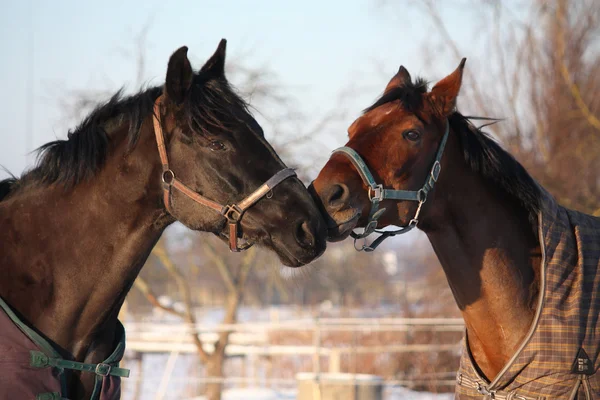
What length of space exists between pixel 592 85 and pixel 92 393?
10691 mm

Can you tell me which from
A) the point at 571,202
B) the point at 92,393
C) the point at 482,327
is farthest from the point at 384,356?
the point at 92,393

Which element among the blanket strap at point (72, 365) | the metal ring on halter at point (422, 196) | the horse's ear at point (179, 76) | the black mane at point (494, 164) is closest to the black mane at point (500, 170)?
the black mane at point (494, 164)

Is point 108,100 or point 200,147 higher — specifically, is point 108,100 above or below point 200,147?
above

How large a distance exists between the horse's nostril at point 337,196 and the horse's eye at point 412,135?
1.46 ft

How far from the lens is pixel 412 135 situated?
11.5 feet

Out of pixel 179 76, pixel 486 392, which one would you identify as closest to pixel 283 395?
pixel 486 392

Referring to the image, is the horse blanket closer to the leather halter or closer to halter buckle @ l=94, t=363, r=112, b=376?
halter buckle @ l=94, t=363, r=112, b=376

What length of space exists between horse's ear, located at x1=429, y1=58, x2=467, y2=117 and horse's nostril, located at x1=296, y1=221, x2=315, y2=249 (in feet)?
3.62

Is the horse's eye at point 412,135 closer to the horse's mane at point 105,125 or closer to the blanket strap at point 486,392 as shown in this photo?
the horse's mane at point 105,125

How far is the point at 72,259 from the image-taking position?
292 cm

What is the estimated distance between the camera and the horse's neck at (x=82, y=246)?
9.48 ft

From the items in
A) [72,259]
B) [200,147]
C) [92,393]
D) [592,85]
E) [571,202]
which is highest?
[592,85]

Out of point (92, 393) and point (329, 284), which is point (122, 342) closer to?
point (92, 393)

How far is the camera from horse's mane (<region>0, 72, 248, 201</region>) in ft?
9.85
